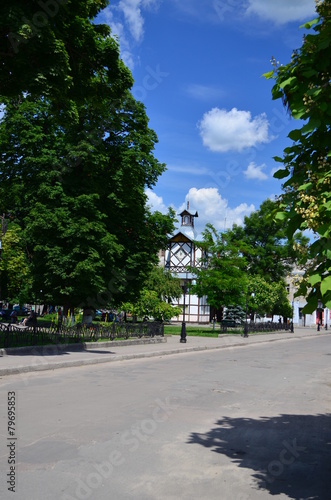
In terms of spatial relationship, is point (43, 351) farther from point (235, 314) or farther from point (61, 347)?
point (235, 314)

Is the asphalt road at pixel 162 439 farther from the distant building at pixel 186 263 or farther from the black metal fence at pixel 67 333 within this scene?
the distant building at pixel 186 263

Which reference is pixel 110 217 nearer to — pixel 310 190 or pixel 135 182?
pixel 135 182

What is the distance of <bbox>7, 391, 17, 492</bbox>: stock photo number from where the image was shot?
5.03 m

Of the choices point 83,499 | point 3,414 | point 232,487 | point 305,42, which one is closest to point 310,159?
point 305,42

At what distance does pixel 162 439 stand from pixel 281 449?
1.62 meters

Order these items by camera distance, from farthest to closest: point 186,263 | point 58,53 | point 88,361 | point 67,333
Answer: point 186,263, point 67,333, point 88,361, point 58,53

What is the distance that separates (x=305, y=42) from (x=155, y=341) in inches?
928

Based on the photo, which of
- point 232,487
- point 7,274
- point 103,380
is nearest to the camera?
point 232,487

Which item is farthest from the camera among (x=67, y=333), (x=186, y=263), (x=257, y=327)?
(x=186, y=263)

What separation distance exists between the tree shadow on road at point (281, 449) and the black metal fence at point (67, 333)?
1108 cm

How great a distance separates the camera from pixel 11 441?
21.1 ft

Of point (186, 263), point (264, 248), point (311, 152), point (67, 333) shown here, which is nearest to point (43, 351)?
point (67, 333)

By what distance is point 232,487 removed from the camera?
5.12 meters

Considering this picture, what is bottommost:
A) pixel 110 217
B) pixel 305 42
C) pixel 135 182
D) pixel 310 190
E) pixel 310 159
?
pixel 310 190
